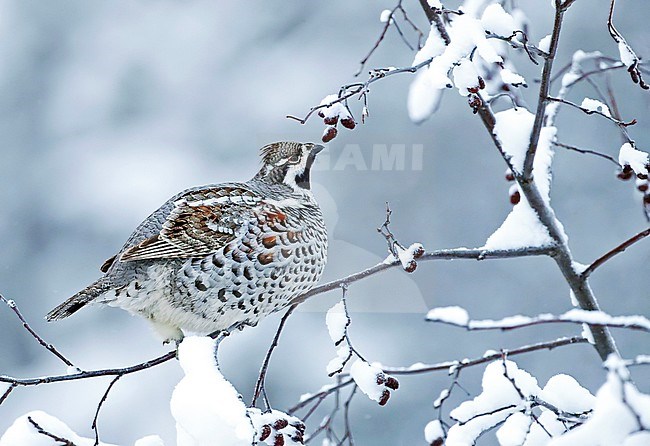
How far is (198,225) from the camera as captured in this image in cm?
207

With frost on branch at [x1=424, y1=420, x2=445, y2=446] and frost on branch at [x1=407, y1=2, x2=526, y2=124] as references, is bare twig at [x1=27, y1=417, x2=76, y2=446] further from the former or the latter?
frost on branch at [x1=407, y1=2, x2=526, y2=124]

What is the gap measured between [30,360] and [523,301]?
11.7ft

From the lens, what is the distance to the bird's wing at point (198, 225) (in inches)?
79.8

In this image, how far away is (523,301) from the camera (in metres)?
5.68

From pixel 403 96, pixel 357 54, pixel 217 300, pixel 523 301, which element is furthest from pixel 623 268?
pixel 217 300

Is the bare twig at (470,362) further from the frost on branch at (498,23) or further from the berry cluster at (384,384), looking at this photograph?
the frost on branch at (498,23)

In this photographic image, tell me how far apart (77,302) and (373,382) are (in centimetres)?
79

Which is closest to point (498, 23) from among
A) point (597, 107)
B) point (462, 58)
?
point (462, 58)

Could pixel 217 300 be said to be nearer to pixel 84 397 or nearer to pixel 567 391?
pixel 567 391

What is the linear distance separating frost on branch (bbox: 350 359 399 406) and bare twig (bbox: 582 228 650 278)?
443 mm

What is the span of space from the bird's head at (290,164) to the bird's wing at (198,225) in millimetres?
248

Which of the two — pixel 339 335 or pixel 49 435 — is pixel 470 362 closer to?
pixel 339 335

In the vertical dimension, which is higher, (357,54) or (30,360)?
(357,54)

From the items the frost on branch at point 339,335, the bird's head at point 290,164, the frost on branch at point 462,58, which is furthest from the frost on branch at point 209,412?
the bird's head at point 290,164
